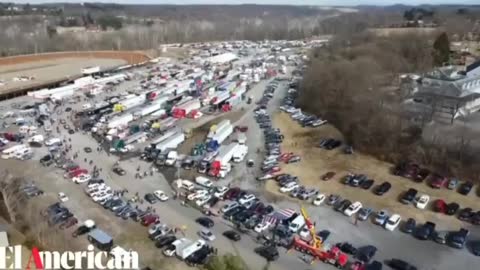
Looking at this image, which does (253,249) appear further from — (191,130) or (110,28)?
(110,28)

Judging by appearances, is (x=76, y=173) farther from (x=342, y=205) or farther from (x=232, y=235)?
(x=342, y=205)

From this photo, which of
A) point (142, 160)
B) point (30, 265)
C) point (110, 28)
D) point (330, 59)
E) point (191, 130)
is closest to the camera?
point (30, 265)

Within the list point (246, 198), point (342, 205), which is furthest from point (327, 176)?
point (246, 198)

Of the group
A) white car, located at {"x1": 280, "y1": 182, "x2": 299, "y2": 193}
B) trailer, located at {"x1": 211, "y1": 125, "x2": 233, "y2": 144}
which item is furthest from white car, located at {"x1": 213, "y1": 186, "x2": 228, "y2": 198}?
trailer, located at {"x1": 211, "y1": 125, "x2": 233, "y2": 144}

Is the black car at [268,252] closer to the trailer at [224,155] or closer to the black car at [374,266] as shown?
the black car at [374,266]

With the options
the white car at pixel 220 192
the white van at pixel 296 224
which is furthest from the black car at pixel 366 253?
the white car at pixel 220 192

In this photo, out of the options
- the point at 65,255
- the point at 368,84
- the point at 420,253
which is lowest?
the point at 420,253

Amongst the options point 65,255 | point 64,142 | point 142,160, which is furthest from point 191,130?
point 65,255

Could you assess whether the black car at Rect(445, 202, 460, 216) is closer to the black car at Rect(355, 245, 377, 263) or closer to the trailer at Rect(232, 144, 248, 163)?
the black car at Rect(355, 245, 377, 263)
